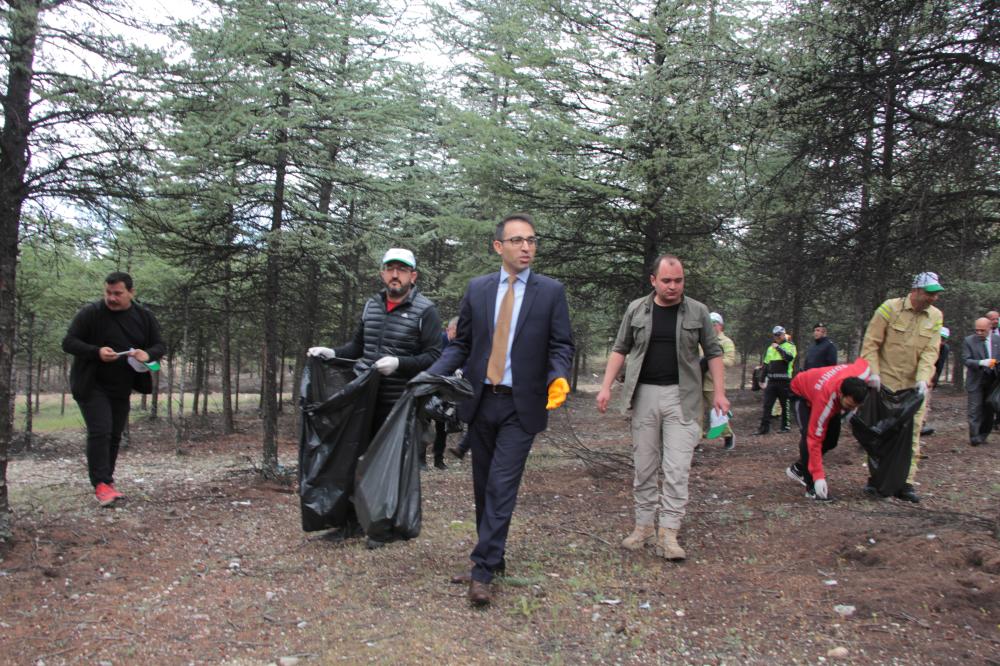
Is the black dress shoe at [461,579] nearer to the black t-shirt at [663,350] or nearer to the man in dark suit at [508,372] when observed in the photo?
the man in dark suit at [508,372]

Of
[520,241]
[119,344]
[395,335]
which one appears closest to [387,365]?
[395,335]

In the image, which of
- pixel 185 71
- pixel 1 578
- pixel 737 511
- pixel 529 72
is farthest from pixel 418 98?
pixel 1 578

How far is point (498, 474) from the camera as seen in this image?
402cm

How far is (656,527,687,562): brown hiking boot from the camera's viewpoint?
468 cm

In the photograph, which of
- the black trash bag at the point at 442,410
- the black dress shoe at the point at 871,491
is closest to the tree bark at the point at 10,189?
the black trash bag at the point at 442,410

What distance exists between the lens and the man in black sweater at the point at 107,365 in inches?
241

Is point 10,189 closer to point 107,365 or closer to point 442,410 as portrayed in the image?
point 107,365

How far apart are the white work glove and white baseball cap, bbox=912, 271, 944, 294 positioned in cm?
458

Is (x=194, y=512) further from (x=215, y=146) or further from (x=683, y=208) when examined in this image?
(x=683, y=208)

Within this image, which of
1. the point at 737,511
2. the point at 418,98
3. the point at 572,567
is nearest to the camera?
the point at 572,567

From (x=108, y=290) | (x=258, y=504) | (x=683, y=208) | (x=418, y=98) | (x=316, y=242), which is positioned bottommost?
(x=258, y=504)

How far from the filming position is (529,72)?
996 cm

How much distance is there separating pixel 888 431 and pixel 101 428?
7092mm

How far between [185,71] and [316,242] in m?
3.46
